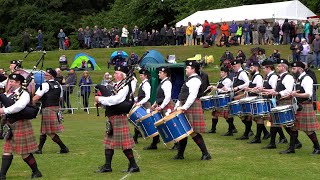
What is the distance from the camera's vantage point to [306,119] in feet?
34.7

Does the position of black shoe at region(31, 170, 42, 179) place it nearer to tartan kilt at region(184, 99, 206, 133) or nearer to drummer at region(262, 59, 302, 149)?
tartan kilt at region(184, 99, 206, 133)

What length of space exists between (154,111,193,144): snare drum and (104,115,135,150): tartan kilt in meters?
0.87

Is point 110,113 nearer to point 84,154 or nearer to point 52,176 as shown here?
point 52,176

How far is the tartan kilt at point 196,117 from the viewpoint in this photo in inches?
400

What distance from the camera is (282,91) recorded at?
10.7m

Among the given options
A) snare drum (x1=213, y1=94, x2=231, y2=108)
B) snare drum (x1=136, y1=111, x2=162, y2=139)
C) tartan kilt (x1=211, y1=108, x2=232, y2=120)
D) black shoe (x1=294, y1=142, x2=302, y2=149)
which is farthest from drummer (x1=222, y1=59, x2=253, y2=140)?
snare drum (x1=136, y1=111, x2=162, y2=139)

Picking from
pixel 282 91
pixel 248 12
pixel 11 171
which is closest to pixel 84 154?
pixel 11 171

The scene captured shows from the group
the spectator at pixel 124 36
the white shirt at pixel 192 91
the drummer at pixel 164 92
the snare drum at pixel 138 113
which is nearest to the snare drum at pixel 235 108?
the drummer at pixel 164 92

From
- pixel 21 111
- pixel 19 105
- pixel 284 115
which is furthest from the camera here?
pixel 284 115

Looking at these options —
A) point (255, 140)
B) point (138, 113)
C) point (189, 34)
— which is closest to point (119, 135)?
point (138, 113)

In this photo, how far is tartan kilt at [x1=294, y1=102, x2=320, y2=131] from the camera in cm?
1057

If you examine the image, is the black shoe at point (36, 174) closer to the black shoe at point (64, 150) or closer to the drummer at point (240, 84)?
the black shoe at point (64, 150)

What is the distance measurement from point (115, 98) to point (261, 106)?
379cm

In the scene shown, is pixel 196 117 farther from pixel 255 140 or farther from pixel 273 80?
pixel 255 140
